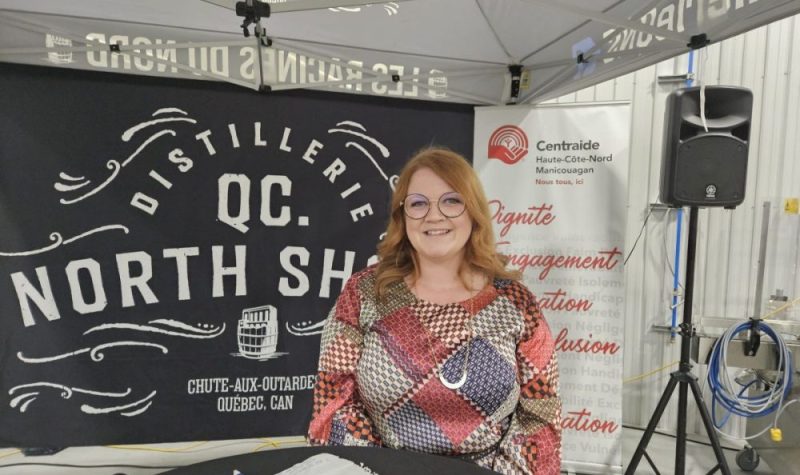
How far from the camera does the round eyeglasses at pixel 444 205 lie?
1.26 m

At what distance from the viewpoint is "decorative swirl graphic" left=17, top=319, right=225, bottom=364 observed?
2134mm

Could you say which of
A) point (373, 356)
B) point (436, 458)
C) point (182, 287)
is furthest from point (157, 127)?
point (436, 458)

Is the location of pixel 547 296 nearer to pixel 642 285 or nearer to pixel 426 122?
pixel 642 285

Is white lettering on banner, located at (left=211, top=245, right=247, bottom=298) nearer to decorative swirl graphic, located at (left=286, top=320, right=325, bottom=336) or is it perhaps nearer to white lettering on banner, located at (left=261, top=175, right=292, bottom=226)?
white lettering on banner, located at (left=261, top=175, right=292, bottom=226)

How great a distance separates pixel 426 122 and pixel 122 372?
2032 mm

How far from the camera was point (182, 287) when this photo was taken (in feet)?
7.39

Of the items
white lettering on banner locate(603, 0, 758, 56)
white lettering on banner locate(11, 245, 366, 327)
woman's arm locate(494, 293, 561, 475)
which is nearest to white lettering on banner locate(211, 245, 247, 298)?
white lettering on banner locate(11, 245, 366, 327)

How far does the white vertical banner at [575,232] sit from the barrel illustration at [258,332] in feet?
4.29

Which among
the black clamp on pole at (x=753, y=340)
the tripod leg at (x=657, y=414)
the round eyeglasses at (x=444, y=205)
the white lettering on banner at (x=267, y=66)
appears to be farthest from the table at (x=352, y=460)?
the black clamp on pole at (x=753, y=340)

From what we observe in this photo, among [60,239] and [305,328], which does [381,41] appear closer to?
[305,328]

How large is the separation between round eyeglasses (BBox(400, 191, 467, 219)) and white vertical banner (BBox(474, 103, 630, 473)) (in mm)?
1176

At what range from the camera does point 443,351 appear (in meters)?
1.18

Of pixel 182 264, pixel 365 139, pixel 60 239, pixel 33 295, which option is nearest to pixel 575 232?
pixel 365 139

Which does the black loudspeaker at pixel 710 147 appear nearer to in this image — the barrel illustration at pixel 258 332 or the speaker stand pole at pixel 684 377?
the speaker stand pole at pixel 684 377
